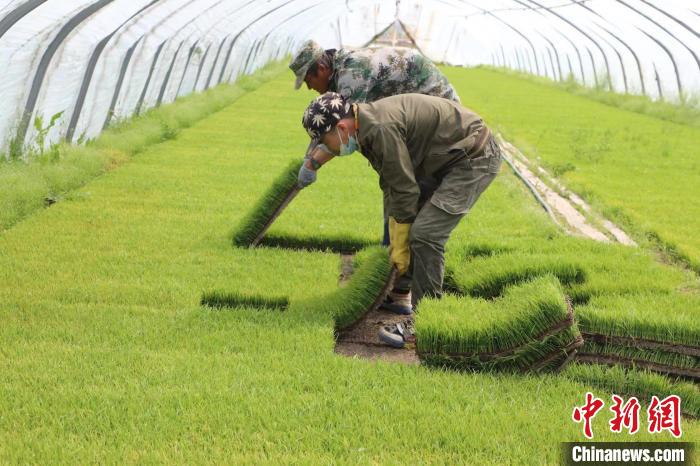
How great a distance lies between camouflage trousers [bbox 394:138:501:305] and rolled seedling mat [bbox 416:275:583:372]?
322 millimetres

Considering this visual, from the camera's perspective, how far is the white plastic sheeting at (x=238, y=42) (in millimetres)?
8070

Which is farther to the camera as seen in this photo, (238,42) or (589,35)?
(589,35)

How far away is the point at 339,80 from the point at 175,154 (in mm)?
5978

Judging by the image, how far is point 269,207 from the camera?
5.59 m

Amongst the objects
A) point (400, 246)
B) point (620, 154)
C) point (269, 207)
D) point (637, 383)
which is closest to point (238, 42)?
point (620, 154)

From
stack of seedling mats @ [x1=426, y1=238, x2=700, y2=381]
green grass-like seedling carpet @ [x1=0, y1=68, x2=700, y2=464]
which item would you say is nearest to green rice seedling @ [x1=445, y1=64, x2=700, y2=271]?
stack of seedling mats @ [x1=426, y1=238, x2=700, y2=381]

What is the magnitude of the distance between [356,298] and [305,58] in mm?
1378

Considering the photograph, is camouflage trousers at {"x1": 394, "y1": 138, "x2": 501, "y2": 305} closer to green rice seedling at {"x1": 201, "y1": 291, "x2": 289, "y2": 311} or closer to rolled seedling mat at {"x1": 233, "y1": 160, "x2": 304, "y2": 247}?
green rice seedling at {"x1": 201, "y1": 291, "x2": 289, "y2": 311}

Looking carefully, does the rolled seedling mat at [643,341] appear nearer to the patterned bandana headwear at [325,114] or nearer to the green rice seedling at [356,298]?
the green rice seedling at [356,298]

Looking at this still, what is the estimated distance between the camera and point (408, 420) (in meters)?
3.15

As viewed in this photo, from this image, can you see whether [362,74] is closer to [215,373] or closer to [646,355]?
[215,373]

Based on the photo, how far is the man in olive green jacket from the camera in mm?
3783

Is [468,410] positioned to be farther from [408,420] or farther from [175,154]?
[175,154]

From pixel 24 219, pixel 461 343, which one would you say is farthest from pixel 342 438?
pixel 24 219
